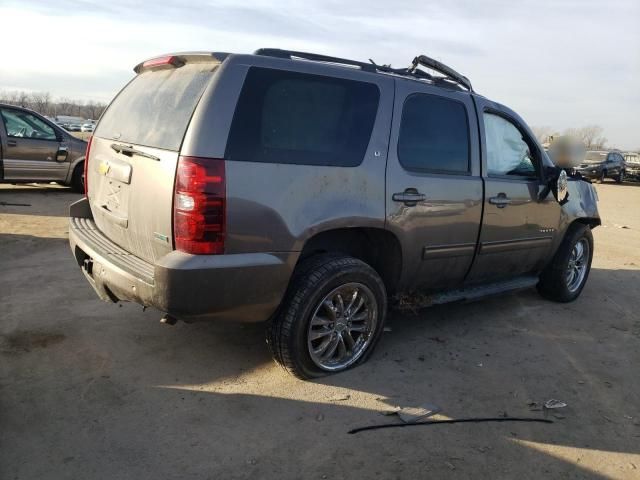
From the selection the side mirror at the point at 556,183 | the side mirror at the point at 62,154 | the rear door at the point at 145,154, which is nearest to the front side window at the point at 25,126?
the side mirror at the point at 62,154

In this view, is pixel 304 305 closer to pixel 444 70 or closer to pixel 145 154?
pixel 145 154

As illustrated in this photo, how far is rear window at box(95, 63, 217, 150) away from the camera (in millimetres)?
3084

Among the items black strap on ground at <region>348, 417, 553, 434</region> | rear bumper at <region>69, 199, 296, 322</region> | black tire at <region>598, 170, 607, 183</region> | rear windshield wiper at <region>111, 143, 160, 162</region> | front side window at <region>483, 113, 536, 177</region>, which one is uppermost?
black tire at <region>598, 170, 607, 183</region>

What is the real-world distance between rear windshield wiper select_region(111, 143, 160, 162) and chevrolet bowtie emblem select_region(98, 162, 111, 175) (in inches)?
5.1

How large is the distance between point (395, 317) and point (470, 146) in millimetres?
1599

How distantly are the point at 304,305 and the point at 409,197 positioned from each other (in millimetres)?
1056

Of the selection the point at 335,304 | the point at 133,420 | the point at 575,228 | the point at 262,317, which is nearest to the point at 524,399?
the point at 335,304

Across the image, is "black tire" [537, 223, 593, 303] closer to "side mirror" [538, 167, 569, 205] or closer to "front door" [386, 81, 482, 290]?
"side mirror" [538, 167, 569, 205]

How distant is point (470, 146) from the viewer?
4270 millimetres

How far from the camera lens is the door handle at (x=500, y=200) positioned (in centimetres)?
436

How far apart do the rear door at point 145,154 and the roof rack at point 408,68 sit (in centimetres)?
54

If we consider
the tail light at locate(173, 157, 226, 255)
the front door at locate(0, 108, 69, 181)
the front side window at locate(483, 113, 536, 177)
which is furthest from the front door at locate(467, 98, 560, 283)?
the front door at locate(0, 108, 69, 181)

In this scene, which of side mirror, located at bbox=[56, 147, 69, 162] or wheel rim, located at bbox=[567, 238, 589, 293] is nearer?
wheel rim, located at bbox=[567, 238, 589, 293]

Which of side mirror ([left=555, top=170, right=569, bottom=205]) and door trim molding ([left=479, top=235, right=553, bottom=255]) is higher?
side mirror ([left=555, top=170, right=569, bottom=205])
